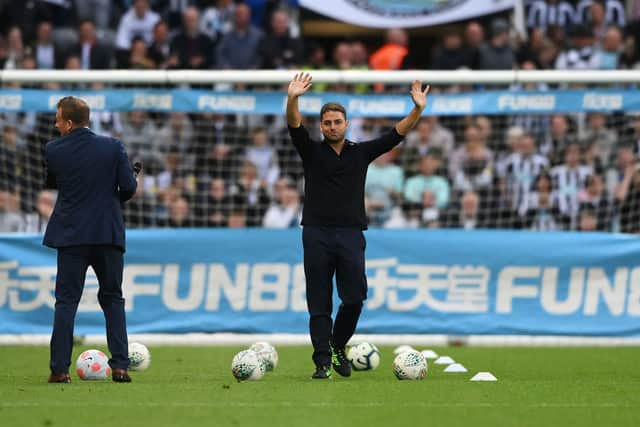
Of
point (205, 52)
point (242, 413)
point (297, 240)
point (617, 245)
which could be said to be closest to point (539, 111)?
point (617, 245)

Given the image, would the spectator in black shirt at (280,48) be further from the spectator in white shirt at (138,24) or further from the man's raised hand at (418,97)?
the man's raised hand at (418,97)

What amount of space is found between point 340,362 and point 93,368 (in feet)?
6.14

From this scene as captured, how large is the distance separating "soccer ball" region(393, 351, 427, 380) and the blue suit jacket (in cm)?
225

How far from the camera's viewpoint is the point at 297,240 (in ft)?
47.2

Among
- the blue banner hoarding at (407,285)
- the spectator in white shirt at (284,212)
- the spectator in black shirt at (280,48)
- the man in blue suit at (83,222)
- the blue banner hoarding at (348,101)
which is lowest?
the blue banner hoarding at (407,285)

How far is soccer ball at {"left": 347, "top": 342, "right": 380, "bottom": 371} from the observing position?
1034 cm

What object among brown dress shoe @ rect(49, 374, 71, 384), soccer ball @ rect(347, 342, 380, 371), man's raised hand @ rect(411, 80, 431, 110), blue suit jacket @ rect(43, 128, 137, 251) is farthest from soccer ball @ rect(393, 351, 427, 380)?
brown dress shoe @ rect(49, 374, 71, 384)

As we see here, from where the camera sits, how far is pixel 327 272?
31.6ft

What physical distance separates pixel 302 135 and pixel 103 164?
4.78 ft

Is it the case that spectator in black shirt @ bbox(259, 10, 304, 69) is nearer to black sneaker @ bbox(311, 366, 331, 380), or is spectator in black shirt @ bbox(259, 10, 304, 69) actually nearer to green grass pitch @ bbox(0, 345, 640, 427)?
green grass pitch @ bbox(0, 345, 640, 427)

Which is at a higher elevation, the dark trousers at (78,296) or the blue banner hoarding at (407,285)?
the dark trousers at (78,296)

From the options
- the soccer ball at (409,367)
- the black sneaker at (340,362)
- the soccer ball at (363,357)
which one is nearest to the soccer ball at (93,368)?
the black sneaker at (340,362)

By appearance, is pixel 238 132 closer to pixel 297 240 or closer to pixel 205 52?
pixel 205 52

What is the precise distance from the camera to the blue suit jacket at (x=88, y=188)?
9.16 metres
